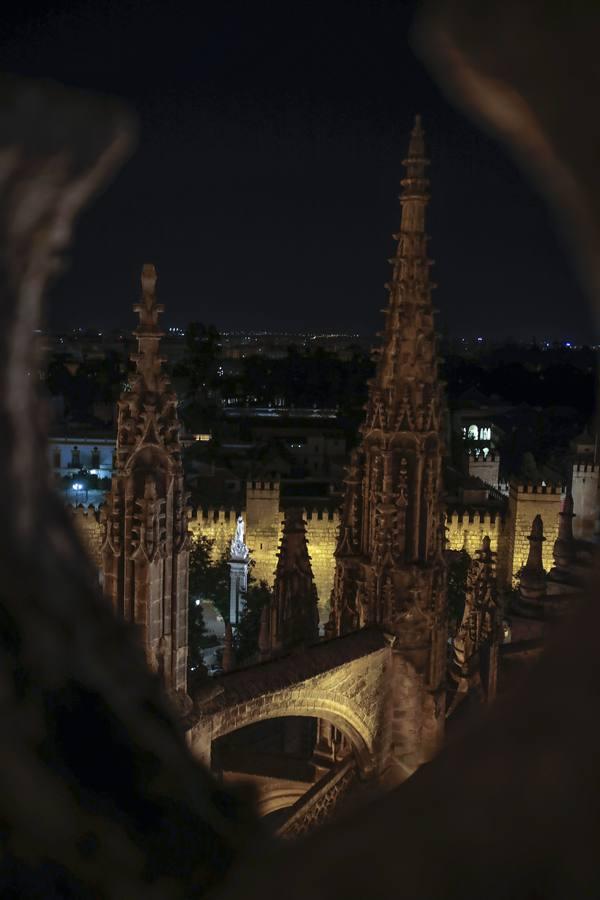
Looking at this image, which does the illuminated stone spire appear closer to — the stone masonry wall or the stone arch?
the stone arch

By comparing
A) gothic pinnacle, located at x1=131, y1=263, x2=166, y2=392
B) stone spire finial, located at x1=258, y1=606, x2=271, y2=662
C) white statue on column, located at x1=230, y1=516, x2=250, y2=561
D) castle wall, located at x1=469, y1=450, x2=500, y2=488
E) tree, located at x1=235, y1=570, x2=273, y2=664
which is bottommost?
tree, located at x1=235, y1=570, x2=273, y2=664

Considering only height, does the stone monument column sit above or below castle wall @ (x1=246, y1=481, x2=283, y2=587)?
below

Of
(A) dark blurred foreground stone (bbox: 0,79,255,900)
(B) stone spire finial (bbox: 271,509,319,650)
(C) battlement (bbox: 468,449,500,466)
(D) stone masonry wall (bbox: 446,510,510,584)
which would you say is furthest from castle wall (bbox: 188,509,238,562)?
(A) dark blurred foreground stone (bbox: 0,79,255,900)

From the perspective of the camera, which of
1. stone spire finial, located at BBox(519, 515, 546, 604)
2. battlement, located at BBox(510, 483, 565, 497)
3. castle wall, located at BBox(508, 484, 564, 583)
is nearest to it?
stone spire finial, located at BBox(519, 515, 546, 604)

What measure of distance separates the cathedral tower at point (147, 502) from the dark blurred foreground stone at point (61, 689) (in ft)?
22.0

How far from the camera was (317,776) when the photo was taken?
1167 cm

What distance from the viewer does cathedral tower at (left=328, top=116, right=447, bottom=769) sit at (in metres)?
11.1

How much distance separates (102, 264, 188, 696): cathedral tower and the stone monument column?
1949cm

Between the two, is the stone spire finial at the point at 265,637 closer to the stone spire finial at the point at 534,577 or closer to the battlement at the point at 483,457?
the stone spire finial at the point at 534,577

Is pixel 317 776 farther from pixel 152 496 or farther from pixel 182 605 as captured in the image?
pixel 152 496

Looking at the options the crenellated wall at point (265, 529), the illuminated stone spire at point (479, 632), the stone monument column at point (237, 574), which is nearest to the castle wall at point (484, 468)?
the crenellated wall at point (265, 529)

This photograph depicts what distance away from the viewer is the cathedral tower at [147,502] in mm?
9125

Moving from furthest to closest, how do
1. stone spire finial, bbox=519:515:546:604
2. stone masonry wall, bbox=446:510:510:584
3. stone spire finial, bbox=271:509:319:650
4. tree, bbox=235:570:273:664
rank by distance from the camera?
stone masonry wall, bbox=446:510:510:584 → tree, bbox=235:570:273:664 → stone spire finial, bbox=519:515:546:604 → stone spire finial, bbox=271:509:319:650

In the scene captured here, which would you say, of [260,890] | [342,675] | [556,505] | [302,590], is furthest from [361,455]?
[556,505]
